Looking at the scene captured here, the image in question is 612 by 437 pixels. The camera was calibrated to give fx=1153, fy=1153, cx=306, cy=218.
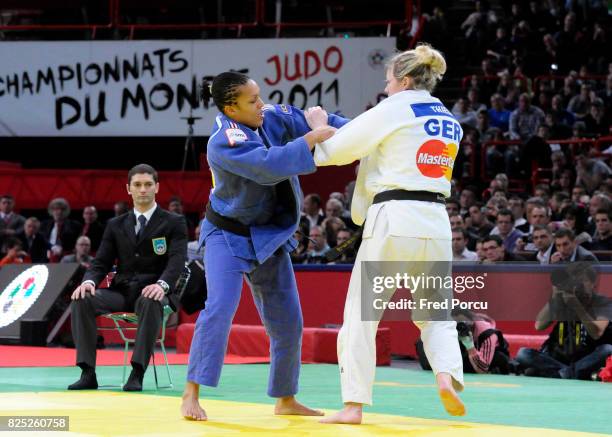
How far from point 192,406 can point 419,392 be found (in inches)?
101

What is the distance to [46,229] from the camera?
1659 centimetres

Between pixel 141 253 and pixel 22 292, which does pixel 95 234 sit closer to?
pixel 22 292

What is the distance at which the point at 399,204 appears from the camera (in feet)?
17.7

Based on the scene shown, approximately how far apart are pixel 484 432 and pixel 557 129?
12.1m

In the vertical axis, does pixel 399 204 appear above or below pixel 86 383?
above

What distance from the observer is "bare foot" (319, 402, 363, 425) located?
211 inches

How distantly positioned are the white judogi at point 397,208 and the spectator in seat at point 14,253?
9.63m

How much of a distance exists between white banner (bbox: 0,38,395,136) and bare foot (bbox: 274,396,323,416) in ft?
40.8

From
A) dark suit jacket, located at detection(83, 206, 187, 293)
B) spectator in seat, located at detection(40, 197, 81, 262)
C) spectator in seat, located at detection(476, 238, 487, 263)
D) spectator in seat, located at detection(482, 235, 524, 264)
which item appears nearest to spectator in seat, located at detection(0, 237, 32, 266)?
spectator in seat, located at detection(40, 197, 81, 262)

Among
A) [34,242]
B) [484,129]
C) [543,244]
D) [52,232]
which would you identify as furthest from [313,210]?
[543,244]

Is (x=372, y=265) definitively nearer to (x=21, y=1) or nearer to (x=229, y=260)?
(x=229, y=260)

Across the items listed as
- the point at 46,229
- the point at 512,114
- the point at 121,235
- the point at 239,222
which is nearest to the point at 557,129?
the point at 512,114

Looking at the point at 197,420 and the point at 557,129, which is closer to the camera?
the point at 197,420

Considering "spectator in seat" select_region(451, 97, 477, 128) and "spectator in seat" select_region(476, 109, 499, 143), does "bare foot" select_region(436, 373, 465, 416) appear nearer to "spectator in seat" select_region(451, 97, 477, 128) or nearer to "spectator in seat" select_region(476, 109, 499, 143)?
"spectator in seat" select_region(476, 109, 499, 143)
